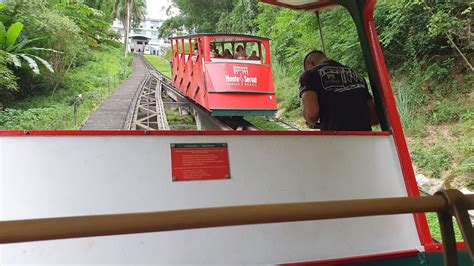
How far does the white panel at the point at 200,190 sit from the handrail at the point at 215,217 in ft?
3.89

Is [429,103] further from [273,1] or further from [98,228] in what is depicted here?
[98,228]

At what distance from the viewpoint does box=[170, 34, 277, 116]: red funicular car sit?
374 inches

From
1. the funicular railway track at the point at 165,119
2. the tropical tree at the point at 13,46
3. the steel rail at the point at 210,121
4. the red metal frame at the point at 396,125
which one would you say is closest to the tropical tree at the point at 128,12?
the tropical tree at the point at 13,46

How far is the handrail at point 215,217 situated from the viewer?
2.47 feet

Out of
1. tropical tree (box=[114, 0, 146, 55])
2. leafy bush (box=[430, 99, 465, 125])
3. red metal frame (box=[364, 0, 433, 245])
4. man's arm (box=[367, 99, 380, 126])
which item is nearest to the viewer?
red metal frame (box=[364, 0, 433, 245])

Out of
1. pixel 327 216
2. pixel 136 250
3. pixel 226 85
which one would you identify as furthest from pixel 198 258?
pixel 226 85

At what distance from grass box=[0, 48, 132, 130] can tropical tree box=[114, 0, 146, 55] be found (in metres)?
15.5

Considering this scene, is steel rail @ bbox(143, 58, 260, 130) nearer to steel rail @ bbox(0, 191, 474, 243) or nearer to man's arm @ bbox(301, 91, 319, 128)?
man's arm @ bbox(301, 91, 319, 128)

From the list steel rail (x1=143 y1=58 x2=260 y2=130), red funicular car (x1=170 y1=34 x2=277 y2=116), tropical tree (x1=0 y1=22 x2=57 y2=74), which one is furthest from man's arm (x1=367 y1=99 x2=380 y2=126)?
tropical tree (x1=0 y1=22 x2=57 y2=74)

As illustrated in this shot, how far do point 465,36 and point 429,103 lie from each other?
1.64 meters

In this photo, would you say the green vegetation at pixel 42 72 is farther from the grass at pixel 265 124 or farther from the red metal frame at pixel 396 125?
the red metal frame at pixel 396 125

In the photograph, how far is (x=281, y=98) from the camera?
13.9 meters

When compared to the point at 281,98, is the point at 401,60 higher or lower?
higher

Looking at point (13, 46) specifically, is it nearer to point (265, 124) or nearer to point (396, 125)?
point (265, 124)
